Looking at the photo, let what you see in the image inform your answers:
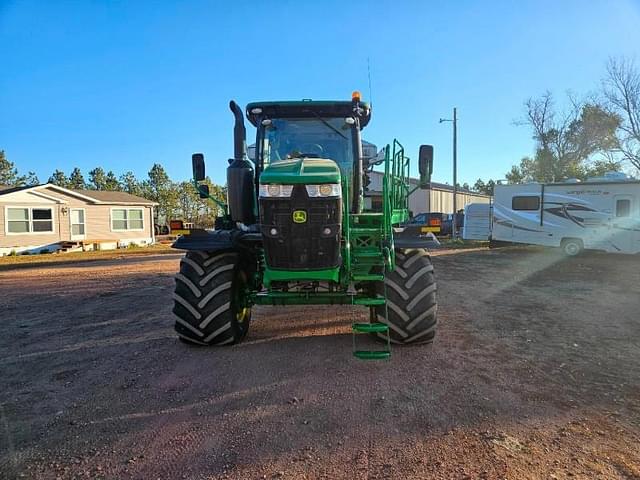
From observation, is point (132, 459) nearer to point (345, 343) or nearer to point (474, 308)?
point (345, 343)

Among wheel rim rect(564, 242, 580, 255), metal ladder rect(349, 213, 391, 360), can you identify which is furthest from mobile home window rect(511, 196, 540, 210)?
metal ladder rect(349, 213, 391, 360)

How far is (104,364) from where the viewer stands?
15.9 feet

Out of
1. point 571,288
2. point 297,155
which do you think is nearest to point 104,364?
point 297,155

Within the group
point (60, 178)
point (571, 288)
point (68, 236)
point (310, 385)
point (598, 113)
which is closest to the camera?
point (310, 385)

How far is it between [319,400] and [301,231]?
1.56 metres

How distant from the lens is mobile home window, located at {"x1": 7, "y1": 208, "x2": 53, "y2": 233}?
20469 mm

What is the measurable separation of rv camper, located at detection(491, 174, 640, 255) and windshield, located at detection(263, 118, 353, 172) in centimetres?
1373

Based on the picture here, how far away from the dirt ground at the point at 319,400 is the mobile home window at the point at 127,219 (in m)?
20.3

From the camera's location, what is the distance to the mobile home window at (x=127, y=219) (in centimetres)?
2598

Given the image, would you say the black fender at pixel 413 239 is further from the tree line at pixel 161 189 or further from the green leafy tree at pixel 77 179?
the green leafy tree at pixel 77 179

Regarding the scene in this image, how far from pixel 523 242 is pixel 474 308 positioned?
1170cm

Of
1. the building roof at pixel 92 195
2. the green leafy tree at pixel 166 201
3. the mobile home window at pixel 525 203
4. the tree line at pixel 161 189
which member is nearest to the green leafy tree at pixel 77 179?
the tree line at pixel 161 189

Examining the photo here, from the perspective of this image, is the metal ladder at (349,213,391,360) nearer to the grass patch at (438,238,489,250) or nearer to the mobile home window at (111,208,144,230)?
the grass patch at (438,238,489,250)

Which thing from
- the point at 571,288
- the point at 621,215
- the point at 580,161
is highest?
the point at 580,161
